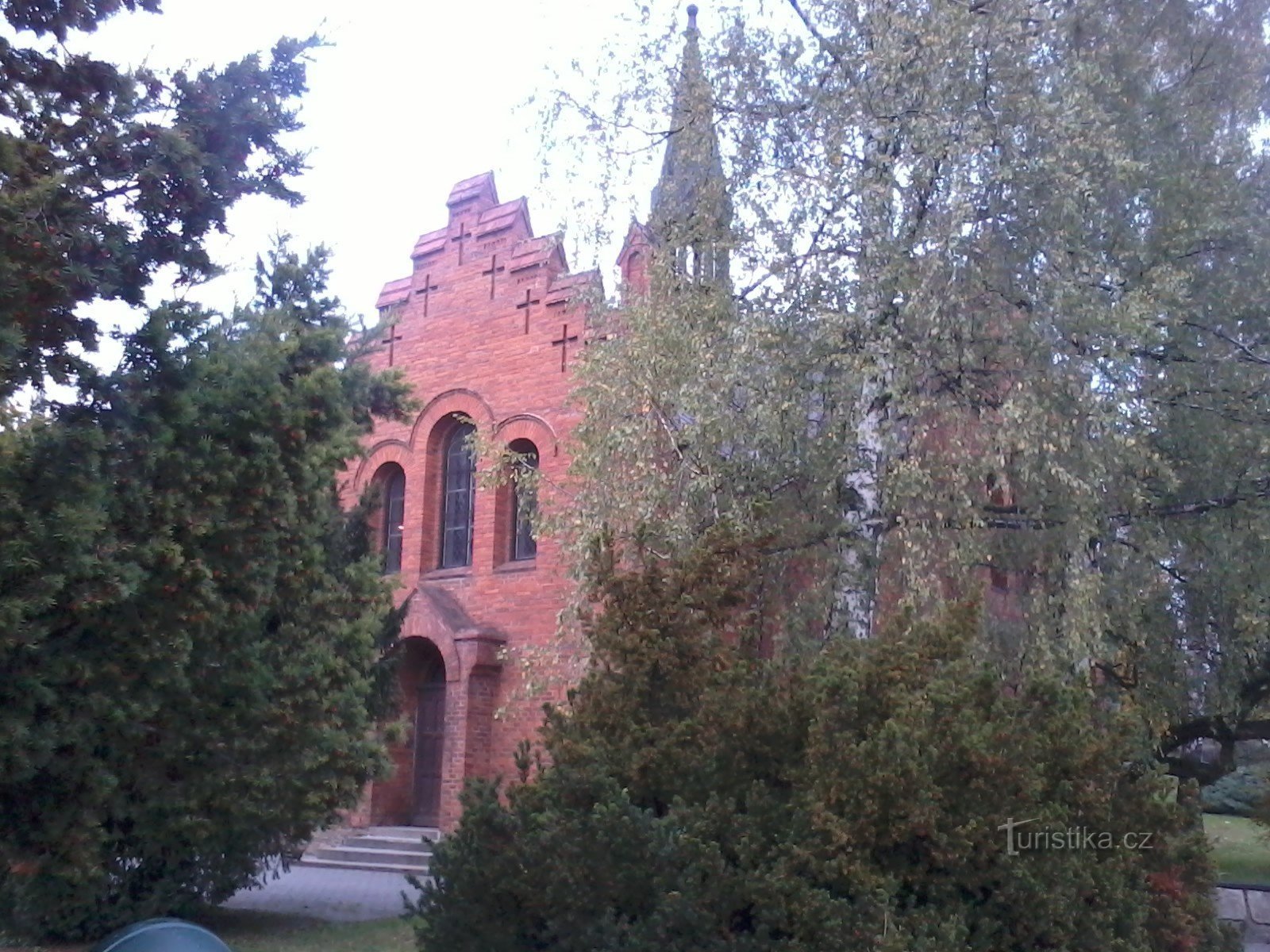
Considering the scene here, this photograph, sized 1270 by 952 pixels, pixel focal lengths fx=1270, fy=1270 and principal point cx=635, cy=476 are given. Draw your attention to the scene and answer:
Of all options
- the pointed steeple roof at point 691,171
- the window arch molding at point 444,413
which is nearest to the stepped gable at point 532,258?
the window arch molding at point 444,413

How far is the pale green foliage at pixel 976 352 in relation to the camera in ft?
31.1

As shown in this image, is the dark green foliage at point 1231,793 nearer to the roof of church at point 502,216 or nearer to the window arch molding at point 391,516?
the window arch molding at point 391,516

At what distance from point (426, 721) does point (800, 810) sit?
1298 cm

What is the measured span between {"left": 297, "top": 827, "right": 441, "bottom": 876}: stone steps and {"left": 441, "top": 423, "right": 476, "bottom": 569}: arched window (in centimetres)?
368

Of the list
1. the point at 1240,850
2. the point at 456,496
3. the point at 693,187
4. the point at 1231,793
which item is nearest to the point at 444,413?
the point at 456,496

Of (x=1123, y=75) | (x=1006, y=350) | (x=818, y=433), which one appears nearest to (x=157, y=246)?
(x=818, y=433)

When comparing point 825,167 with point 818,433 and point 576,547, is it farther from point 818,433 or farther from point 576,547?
point 576,547

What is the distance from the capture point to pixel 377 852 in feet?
54.1

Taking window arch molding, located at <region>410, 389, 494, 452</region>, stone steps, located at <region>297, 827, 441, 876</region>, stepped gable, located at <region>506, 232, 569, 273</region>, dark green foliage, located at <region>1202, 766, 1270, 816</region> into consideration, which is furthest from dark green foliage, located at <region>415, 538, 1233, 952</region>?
dark green foliage, located at <region>1202, 766, 1270, 816</region>

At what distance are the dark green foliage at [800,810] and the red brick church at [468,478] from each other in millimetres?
7608

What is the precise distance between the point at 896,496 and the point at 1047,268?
2180mm

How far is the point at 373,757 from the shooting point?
34.8 feet

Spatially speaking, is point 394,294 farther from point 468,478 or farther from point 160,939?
point 160,939

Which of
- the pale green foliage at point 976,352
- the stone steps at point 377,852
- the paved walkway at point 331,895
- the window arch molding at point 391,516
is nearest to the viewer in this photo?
the pale green foliage at point 976,352
